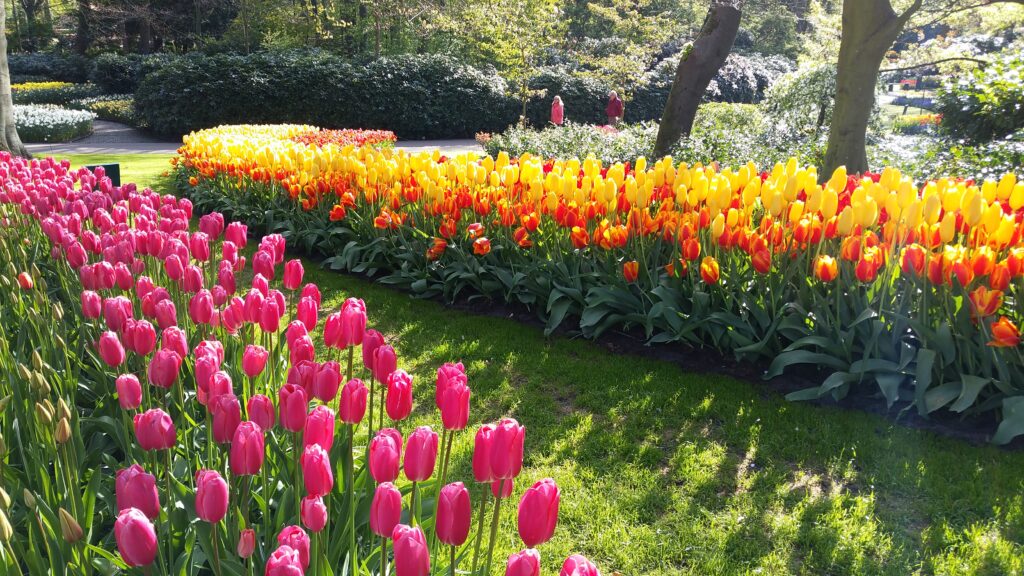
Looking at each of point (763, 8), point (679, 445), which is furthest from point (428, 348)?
point (763, 8)

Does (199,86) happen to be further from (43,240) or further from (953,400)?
(953,400)

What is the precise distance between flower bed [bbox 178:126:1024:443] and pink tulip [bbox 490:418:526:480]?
2.55 meters

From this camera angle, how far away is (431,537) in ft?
6.01

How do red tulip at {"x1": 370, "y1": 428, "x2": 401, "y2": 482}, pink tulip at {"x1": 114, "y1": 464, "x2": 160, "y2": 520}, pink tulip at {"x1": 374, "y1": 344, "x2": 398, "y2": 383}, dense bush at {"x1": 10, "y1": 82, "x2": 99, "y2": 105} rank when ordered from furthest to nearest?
dense bush at {"x1": 10, "y1": 82, "x2": 99, "y2": 105} < pink tulip at {"x1": 374, "y1": 344, "x2": 398, "y2": 383} < red tulip at {"x1": 370, "y1": 428, "x2": 401, "y2": 482} < pink tulip at {"x1": 114, "y1": 464, "x2": 160, "y2": 520}

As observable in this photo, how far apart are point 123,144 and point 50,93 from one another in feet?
36.4

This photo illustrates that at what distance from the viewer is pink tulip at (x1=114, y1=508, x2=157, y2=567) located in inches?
43.3

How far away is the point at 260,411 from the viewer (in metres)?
1.54

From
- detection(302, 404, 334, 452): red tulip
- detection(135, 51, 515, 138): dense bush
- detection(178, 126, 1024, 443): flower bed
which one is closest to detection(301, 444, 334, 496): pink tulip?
detection(302, 404, 334, 452): red tulip

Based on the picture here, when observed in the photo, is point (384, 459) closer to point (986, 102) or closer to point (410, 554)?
point (410, 554)

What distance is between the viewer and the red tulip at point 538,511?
1174mm

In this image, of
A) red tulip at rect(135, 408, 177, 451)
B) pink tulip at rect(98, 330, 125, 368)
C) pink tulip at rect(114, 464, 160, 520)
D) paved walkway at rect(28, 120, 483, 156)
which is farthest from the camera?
paved walkway at rect(28, 120, 483, 156)

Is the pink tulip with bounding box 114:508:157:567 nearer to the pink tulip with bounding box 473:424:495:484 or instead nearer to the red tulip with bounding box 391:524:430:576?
the red tulip with bounding box 391:524:430:576

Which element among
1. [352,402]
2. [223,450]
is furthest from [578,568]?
[223,450]

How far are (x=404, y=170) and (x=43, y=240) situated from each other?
7.92 ft
